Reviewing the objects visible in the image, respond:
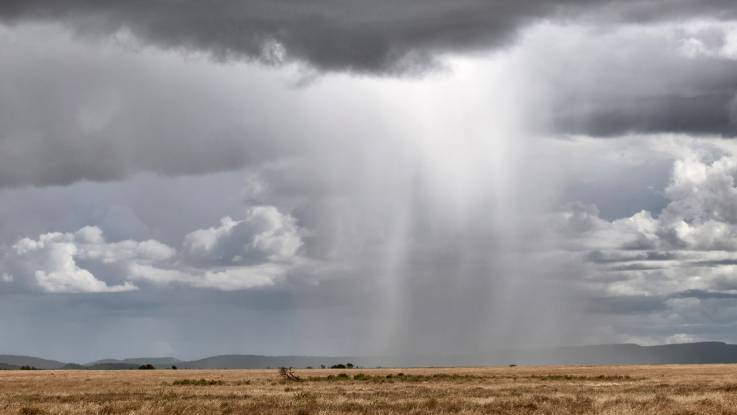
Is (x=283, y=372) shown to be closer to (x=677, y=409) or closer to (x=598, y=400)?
(x=598, y=400)

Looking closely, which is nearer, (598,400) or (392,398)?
(598,400)

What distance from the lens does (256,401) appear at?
4984cm

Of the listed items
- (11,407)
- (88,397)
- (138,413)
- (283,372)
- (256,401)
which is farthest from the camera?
(283,372)

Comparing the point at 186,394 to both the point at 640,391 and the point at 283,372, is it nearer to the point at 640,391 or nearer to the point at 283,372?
the point at 640,391

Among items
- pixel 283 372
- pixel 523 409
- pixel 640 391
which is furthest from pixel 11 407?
pixel 283 372

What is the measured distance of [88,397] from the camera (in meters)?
55.7

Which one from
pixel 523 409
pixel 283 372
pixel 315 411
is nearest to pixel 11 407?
pixel 315 411

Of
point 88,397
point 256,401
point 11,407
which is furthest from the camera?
point 88,397

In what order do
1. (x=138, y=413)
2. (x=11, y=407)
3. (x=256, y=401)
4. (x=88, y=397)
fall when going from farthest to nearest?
(x=88, y=397)
(x=256, y=401)
(x=11, y=407)
(x=138, y=413)

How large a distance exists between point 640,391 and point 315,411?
87.1 ft

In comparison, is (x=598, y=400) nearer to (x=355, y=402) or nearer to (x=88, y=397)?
(x=355, y=402)

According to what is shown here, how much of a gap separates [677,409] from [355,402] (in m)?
16.0

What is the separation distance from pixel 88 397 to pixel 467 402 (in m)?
23.8

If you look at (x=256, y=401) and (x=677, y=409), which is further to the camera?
(x=256, y=401)
